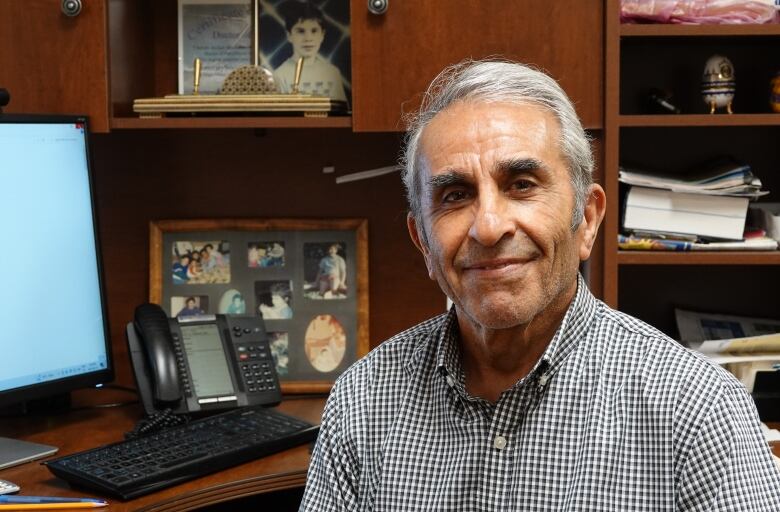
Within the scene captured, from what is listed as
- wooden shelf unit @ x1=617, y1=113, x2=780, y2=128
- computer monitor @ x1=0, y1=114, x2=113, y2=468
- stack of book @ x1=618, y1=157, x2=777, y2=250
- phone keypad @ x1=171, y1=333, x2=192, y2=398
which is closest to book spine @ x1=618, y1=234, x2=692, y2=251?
stack of book @ x1=618, y1=157, x2=777, y2=250

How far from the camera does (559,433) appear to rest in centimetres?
136

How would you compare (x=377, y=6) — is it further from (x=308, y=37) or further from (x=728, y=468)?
(x=728, y=468)

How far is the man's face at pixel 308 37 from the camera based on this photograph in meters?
2.33

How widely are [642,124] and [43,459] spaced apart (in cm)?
130

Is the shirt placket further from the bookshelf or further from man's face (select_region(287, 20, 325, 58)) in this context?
man's face (select_region(287, 20, 325, 58))

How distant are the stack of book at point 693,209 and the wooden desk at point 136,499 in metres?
0.79

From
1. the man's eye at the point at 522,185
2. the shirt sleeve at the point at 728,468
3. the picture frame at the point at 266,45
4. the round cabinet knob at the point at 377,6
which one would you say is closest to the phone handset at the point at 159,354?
the picture frame at the point at 266,45

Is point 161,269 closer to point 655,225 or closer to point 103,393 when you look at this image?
point 103,393

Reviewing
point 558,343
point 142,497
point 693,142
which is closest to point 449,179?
point 558,343

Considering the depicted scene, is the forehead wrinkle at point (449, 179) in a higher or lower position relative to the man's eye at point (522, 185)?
higher

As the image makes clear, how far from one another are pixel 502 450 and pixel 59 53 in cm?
128

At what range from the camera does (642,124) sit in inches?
81.4

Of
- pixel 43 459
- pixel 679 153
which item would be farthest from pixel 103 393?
pixel 679 153

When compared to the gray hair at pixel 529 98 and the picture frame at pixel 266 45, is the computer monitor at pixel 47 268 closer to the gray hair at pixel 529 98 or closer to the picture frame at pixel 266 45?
the picture frame at pixel 266 45
